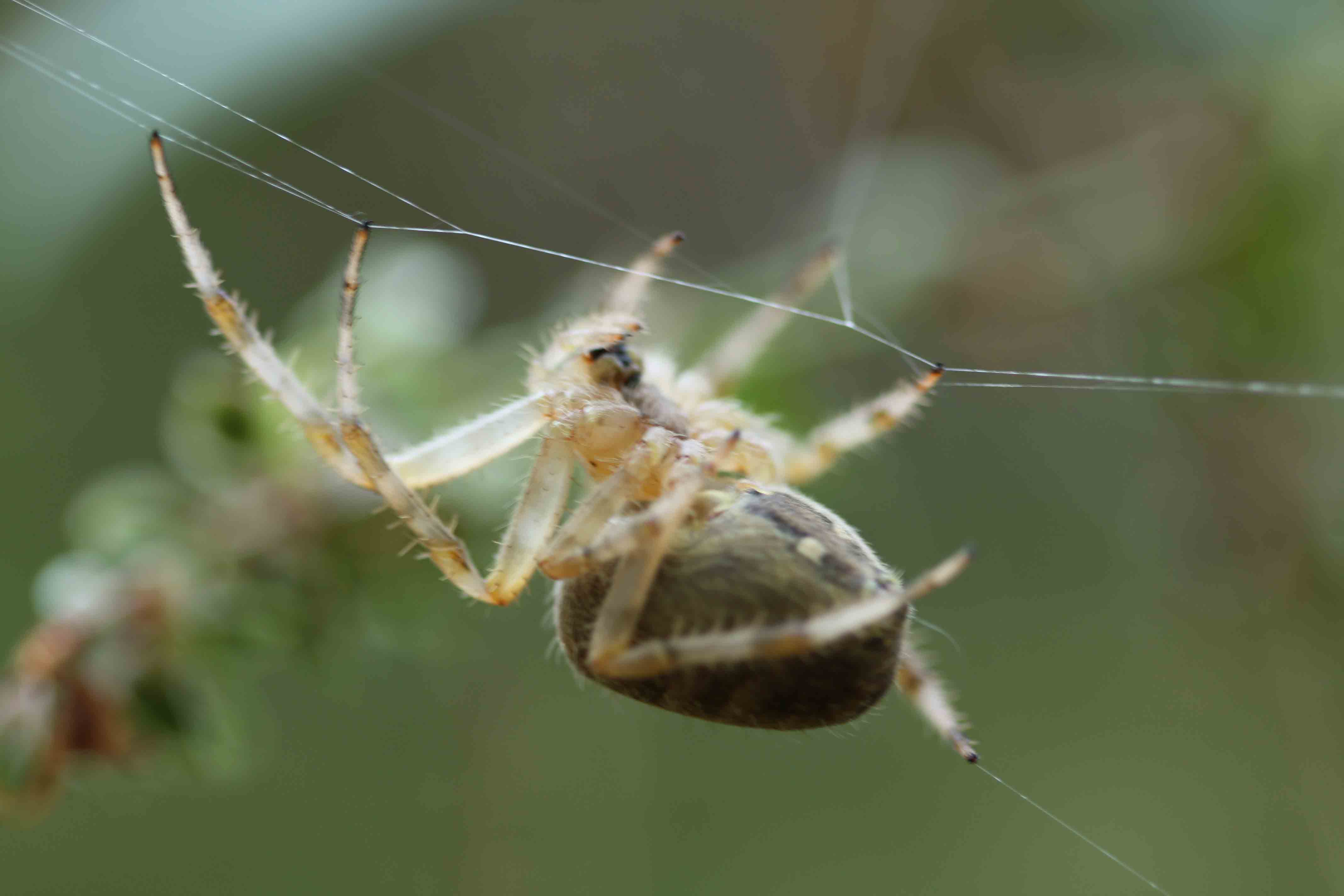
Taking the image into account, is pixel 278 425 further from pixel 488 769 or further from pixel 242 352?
pixel 488 769

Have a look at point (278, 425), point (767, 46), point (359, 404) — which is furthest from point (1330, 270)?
point (278, 425)

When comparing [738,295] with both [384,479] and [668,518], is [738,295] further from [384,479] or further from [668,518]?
[384,479]

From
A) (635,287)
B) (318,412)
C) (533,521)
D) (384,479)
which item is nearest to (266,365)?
(318,412)

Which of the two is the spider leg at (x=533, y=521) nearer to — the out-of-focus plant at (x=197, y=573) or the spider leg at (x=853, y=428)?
the out-of-focus plant at (x=197, y=573)

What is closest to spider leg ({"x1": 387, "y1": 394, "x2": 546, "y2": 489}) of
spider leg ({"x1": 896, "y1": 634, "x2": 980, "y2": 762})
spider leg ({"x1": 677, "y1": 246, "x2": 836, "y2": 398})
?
spider leg ({"x1": 677, "y1": 246, "x2": 836, "y2": 398})

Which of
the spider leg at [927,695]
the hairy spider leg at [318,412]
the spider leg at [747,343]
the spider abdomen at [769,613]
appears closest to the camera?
the spider abdomen at [769,613]

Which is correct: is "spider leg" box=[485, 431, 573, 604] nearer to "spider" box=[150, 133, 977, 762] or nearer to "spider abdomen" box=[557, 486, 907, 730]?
"spider" box=[150, 133, 977, 762]

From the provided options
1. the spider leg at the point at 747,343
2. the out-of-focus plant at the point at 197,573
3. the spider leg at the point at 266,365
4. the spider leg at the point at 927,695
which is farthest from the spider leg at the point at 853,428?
the spider leg at the point at 266,365
